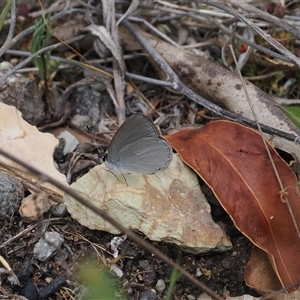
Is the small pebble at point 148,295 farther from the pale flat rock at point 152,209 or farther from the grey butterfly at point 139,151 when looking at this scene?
the grey butterfly at point 139,151

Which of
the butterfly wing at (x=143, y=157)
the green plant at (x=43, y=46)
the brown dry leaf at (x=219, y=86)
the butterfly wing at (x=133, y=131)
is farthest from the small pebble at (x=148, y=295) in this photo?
the green plant at (x=43, y=46)

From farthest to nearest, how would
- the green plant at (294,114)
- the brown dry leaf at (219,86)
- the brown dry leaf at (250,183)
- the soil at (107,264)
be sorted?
the brown dry leaf at (219,86) → the green plant at (294,114) → the brown dry leaf at (250,183) → the soil at (107,264)

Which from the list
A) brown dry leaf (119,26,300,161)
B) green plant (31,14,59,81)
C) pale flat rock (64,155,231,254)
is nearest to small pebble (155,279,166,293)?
pale flat rock (64,155,231,254)

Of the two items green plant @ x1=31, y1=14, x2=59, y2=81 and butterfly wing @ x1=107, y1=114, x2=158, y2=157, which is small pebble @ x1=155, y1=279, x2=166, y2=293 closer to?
butterfly wing @ x1=107, y1=114, x2=158, y2=157

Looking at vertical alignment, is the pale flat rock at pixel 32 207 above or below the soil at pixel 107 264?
above

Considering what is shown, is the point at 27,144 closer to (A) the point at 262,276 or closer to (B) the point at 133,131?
(B) the point at 133,131

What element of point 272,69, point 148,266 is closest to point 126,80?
point 272,69

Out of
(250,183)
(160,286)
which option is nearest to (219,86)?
(250,183)
